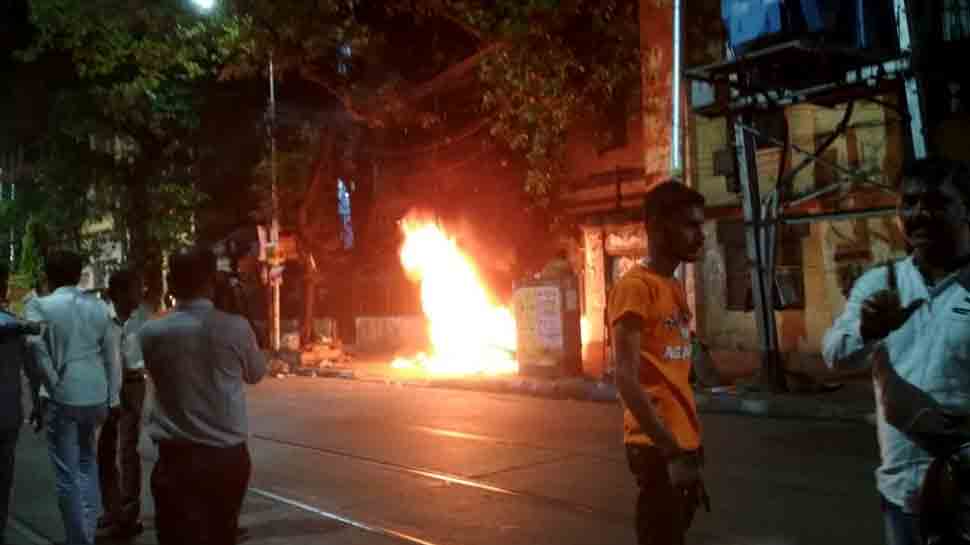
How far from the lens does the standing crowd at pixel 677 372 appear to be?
2.82m

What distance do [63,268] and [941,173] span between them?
480 cm

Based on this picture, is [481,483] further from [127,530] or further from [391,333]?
[391,333]

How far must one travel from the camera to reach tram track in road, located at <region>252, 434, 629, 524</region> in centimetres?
698

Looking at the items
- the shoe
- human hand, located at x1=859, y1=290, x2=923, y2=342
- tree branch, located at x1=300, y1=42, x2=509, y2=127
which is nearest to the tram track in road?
the shoe

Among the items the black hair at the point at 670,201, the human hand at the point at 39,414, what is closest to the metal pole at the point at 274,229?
the human hand at the point at 39,414

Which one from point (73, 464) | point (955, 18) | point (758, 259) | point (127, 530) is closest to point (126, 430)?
point (127, 530)

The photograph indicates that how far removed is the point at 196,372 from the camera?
3.97 m

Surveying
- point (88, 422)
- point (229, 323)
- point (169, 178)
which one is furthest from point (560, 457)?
point (169, 178)

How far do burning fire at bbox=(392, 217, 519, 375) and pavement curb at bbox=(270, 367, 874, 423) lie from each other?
2.38m

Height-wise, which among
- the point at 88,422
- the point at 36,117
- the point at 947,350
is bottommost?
the point at 88,422

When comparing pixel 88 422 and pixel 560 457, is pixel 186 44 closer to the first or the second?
pixel 560 457

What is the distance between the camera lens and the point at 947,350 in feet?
9.29

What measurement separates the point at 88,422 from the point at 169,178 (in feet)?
79.0

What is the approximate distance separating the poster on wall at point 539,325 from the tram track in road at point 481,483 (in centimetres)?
745
